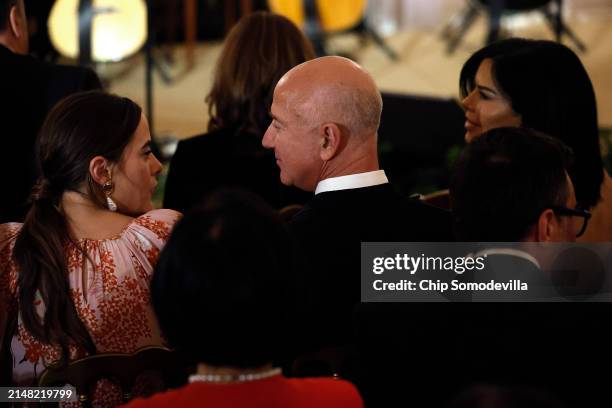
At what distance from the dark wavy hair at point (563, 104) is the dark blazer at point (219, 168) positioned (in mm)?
718

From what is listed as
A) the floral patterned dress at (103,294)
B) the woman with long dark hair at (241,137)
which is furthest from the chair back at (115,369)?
the woman with long dark hair at (241,137)

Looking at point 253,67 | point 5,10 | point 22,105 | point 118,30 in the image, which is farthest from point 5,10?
point 118,30

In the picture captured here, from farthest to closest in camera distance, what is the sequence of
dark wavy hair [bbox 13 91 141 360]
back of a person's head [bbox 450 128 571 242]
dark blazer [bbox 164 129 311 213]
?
dark blazer [bbox 164 129 311 213] < dark wavy hair [bbox 13 91 141 360] < back of a person's head [bbox 450 128 571 242]

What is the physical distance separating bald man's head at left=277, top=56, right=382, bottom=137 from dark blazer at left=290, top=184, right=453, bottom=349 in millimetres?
154

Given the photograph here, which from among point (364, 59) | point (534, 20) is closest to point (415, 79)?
point (364, 59)

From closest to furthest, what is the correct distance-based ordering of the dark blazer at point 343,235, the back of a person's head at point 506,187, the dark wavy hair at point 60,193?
1. the back of a person's head at point 506,187
2. the dark wavy hair at point 60,193
3. the dark blazer at point 343,235

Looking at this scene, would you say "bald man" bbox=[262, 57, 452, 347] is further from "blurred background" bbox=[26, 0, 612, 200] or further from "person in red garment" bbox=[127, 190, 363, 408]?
"blurred background" bbox=[26, 0, 612, 200]

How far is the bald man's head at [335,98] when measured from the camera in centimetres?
217

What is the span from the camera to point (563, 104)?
2.36 meters

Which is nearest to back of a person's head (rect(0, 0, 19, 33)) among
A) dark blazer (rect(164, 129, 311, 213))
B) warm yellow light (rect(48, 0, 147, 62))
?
dark blazer (rect(164, 129, 311, 213))

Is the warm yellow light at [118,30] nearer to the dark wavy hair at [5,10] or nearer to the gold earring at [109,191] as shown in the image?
the dark wavy hair at [5,10]

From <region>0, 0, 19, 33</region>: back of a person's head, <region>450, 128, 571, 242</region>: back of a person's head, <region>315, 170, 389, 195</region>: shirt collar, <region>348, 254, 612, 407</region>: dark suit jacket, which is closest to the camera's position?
<region>348, 254, 612, 407</region>: dark suit jacket

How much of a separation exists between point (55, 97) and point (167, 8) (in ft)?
18.7

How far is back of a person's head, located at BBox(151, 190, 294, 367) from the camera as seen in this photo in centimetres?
117
